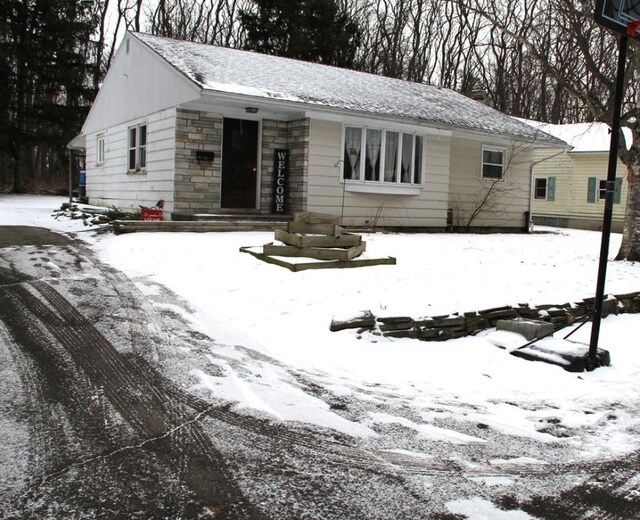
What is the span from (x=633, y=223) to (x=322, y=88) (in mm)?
8030

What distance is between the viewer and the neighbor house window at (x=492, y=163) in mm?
17047

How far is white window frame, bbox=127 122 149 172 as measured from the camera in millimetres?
14825

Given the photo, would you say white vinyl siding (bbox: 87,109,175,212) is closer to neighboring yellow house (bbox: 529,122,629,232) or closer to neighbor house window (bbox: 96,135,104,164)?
neighbor house window (bbox: 96,135,104,164)

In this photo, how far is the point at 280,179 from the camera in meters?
14.0

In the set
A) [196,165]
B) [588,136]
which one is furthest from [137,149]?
[588,136]

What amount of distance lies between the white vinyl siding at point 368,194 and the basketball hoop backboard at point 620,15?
367 inches

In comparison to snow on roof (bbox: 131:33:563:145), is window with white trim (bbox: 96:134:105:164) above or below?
below

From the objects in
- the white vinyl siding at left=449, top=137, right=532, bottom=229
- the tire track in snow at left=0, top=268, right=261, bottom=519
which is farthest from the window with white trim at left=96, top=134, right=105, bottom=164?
the tire track in snow at left=0, top=268, right=261, bottom=519

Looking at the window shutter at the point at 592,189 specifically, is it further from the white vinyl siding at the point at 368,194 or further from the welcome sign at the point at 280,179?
the welcome sign at the point at 280,179

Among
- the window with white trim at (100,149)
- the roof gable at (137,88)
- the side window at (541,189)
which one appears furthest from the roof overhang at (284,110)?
the side window at (541,189)

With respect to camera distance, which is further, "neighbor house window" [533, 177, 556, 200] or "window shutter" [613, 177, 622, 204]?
"neighbor house window" [533, 177, 556, 200]

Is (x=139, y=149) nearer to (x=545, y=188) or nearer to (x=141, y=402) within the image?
(x=141, y=402)

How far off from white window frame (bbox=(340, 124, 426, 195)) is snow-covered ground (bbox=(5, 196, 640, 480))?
506cm

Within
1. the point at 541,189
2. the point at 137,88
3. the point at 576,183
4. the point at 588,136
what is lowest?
the point at 541,189
